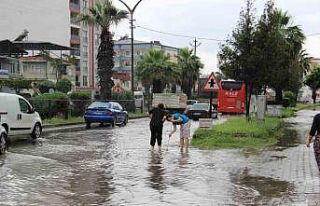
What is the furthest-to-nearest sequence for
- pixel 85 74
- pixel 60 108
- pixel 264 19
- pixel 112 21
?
pixel 85 74 → pixel 112 21 → pixel 60 108 → pixel 264 19

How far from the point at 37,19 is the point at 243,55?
55387mm

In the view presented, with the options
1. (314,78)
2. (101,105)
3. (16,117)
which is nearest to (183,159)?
(16,117)

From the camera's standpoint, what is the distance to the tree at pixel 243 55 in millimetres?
26438

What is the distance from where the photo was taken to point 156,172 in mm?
13289

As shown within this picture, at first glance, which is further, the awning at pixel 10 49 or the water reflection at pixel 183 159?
the awning at pixel 10 49

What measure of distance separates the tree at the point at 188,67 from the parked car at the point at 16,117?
190 feet

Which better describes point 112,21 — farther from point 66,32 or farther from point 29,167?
point 66,32

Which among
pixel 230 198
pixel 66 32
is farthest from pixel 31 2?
pixel 230 198

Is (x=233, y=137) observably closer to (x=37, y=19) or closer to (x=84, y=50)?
(x=37, y=19)

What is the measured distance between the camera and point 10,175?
12.4 meters

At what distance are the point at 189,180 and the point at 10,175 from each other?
396 centimetres

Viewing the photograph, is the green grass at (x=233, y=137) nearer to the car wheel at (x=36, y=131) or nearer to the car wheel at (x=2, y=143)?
the car wheel at (x=36, y=131)

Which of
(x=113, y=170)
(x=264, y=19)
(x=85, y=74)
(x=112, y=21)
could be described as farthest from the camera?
(x=85, y=74)

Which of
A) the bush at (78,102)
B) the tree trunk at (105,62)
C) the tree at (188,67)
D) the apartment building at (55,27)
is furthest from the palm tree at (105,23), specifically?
the tree at (188,67)
